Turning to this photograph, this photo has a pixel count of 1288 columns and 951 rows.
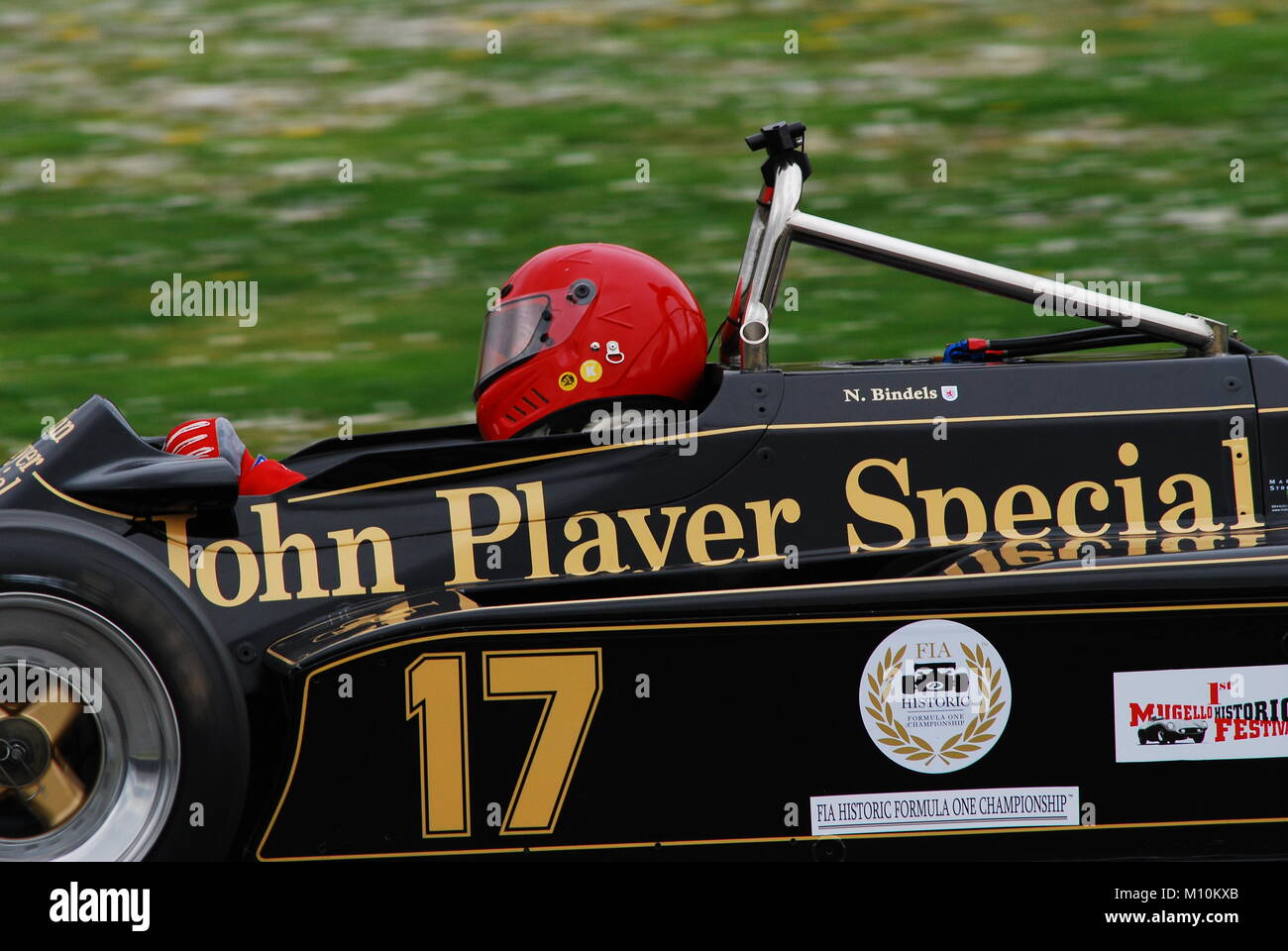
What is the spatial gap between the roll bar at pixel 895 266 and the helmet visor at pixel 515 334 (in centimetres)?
49

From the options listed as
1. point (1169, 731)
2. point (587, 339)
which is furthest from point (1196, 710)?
point (587, 339)

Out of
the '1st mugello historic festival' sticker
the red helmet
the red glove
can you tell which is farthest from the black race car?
the red glove

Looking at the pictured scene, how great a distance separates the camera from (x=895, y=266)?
14.0 ft

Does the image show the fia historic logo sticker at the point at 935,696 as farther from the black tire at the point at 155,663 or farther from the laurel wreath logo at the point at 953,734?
the black tire at the point at 155,663

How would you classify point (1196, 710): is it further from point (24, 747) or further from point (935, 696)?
point (24, 747)

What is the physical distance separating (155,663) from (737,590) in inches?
49.9

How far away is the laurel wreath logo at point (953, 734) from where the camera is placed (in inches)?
147

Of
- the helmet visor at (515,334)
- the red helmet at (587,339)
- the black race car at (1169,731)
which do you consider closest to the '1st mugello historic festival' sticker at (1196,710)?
the black race car at (1169,731)

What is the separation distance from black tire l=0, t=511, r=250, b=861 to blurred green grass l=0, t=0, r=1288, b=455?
4.07m

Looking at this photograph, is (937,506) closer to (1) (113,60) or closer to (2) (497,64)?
(2) (497,64)

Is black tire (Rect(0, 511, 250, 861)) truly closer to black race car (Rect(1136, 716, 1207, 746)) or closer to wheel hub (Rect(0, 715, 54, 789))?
wheel hub (Rect(0, 715, 54, 789))

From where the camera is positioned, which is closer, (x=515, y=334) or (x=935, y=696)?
(x=935, y=696)

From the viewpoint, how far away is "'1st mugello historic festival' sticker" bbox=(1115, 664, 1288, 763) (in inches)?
147

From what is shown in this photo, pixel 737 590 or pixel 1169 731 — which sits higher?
pixel 737 590
